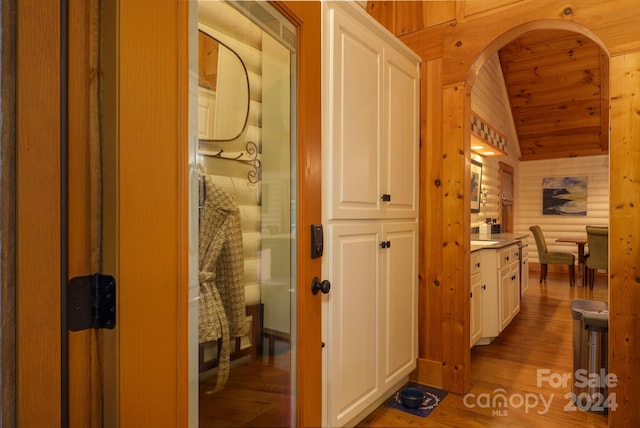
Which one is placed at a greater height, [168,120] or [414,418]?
[168,120]

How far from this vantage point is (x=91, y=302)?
0.73m

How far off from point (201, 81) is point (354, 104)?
3.10ft

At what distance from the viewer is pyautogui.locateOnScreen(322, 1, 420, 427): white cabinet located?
1.76 meters

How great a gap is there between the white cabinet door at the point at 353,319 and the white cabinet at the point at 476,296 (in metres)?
1.27

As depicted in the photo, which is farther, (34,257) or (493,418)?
(493,418)

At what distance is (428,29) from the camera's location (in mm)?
2670

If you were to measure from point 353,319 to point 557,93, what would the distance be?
631 centimetres

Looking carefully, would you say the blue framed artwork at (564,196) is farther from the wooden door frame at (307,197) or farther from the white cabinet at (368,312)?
the wooden door frame at (307,197)

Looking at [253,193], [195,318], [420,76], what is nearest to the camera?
[195,318]

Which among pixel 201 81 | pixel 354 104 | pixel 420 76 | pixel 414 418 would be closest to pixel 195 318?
pixel 201 81

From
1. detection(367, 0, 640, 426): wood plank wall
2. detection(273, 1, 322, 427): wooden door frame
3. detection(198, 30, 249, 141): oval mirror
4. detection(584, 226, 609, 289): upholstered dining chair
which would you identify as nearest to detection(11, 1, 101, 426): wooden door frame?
detection(198, 30, 249, 141): oval mirror

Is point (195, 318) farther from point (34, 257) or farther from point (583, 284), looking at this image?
point (583, 284)

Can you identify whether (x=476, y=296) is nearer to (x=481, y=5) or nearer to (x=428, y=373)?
(x=428, y=373)

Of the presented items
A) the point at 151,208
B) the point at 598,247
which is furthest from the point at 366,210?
the point at 598,247
